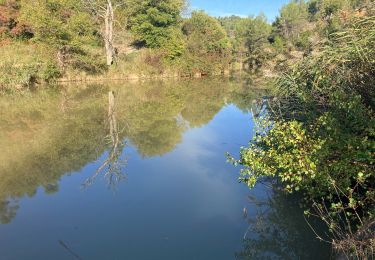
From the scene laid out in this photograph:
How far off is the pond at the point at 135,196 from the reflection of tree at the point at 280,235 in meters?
0.02

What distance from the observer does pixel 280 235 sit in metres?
6.24

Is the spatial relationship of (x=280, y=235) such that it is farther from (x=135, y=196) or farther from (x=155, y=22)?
(x=155, y=22)

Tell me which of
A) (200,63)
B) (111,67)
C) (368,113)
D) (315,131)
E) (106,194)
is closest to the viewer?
(368,113)

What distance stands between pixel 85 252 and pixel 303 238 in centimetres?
322

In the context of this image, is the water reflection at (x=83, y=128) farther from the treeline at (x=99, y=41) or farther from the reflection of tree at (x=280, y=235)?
the treeline at (x=99, y=41)

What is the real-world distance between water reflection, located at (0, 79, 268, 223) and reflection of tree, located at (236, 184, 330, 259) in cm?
336

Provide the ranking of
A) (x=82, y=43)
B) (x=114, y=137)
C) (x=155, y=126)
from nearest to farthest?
(x=114, y=137) < (x=155, y=126) < (x=82, y=43)

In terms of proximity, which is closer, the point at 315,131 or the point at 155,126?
the point at 315,131

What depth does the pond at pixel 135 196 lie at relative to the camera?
19.1ft

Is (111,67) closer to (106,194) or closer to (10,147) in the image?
(10,147)

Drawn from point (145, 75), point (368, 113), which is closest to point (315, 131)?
point (368, 113)

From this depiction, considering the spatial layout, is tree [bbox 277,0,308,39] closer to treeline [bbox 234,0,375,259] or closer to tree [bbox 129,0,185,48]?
tree [bbox 129,0,185,48]

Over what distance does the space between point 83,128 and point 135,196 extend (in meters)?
6.35

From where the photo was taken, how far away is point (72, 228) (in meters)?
6.34
